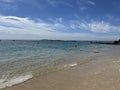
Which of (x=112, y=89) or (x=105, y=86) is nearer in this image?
(x=112, y=89)

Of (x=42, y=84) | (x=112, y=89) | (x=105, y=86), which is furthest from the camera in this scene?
(x=42, y=84)

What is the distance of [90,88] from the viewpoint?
638 centimetres

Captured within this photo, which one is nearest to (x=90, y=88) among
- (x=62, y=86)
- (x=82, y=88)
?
(x=82, y=88)

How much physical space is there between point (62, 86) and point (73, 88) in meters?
0.55

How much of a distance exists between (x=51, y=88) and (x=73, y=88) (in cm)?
94

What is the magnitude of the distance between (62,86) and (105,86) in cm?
188

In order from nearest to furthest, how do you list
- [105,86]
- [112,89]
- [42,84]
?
[112,89] → [105,86] → [42,84]

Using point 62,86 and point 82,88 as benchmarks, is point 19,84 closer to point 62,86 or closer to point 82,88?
point 62,86

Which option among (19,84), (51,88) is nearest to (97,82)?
(51,88)

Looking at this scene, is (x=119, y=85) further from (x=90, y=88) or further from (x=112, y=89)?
(x=90, y=88)

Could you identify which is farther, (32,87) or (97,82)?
(97,82)

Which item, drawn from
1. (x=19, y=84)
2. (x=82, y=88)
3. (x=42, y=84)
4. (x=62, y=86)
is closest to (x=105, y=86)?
(x=82, y=88)

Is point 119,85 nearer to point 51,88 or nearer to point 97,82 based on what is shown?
point 97,82

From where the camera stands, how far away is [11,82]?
25.1 feet
